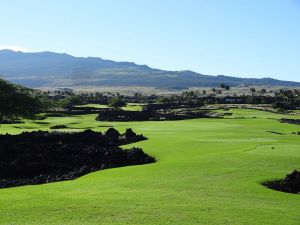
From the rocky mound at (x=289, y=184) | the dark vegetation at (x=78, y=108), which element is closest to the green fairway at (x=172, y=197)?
the rocky mound at (x=289, y=184)

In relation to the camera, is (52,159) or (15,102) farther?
(15,102)

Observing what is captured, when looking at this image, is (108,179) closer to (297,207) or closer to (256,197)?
(256,197)

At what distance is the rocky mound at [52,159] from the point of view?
1244 inches

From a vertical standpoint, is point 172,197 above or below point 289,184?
below

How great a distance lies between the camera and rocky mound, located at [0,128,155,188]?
31594 millimetres

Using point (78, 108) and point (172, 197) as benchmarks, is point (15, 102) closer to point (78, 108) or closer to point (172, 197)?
point (172, 197)

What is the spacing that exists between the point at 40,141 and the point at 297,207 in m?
31.0

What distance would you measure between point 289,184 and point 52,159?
746 inches

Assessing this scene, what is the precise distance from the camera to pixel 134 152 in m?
36.6

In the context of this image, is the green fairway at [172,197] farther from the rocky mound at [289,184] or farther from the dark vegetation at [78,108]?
the dark vegetation at [78,108]

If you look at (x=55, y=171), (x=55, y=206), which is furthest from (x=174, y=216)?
(x=55, y=171)

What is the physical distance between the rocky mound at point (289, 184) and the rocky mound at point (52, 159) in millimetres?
12477

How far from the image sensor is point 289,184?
24188 mm

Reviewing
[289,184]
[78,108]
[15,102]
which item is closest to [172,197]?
[289,184]
